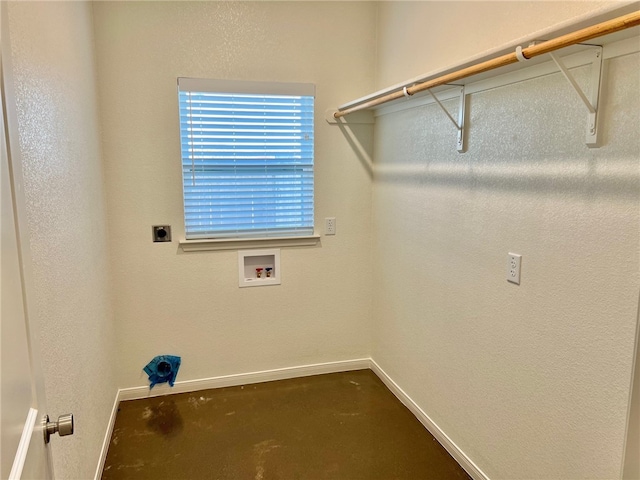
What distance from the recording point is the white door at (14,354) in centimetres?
66

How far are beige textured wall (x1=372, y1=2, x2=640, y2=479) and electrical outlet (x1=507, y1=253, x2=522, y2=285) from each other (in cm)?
3

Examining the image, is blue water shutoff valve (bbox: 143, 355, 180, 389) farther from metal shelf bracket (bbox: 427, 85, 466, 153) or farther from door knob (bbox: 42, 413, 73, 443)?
metal shelf bracket (bbox: 427, 85, 466, 153)

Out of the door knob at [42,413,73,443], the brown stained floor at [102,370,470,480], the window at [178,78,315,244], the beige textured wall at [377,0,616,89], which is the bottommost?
the brown stained floor at [102,370,470,480]

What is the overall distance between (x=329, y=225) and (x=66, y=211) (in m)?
1.69

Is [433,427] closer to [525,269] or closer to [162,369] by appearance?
[525,269]

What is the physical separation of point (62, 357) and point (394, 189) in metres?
1.97

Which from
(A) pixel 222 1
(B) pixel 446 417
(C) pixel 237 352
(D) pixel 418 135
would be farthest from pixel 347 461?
(A) pixel 222 1

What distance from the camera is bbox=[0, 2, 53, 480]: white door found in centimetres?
66

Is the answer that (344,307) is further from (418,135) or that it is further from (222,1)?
(222,1)

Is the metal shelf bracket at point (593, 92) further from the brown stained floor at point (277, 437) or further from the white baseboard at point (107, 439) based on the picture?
the white baseboard at point (107, 439)

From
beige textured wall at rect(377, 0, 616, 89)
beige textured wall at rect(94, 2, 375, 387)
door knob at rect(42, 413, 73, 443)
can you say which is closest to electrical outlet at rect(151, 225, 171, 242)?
beige textured wall at rect(94, 2, 375, 387)

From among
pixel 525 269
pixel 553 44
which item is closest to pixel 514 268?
pixel 525 269

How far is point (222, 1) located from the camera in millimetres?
2572

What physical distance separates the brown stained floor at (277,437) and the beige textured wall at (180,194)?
261mm
